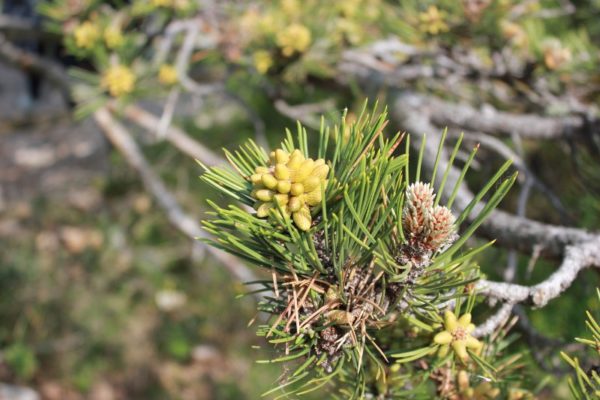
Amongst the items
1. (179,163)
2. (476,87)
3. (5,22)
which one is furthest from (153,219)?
(476,87)

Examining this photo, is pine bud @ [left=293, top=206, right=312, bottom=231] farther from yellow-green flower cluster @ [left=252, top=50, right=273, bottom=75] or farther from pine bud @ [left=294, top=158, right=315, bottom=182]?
yellow-green flower cluster @ [left=252, top=50, right=273, bottom=75]

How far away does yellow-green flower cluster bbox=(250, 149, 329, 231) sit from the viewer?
0.46 metres

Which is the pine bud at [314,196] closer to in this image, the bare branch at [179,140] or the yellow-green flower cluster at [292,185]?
the yellow-green flower cluster at [292,185]

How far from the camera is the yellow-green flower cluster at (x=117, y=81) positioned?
119cm

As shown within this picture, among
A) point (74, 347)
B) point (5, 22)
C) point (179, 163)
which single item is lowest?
point (74, 347)

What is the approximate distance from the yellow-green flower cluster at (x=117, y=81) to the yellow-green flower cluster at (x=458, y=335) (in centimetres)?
95

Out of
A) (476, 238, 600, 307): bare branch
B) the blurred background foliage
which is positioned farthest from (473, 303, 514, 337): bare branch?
the blurred background foliage

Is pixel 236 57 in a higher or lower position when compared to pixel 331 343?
higher

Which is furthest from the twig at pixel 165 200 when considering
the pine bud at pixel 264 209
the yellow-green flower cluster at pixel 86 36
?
the pine bud at pixel 264 209

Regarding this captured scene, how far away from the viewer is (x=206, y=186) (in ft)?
8.16

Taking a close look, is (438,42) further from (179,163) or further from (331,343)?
(179,163)

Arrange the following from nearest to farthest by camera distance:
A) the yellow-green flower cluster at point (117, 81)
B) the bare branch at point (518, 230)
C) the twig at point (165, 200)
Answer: the bare branch at point (518, 230) → the yellow-green flower cluster at point (117, 81) → the twig at point (165, 200)

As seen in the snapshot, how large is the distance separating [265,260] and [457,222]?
0.58ft

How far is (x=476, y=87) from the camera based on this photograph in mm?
1285
